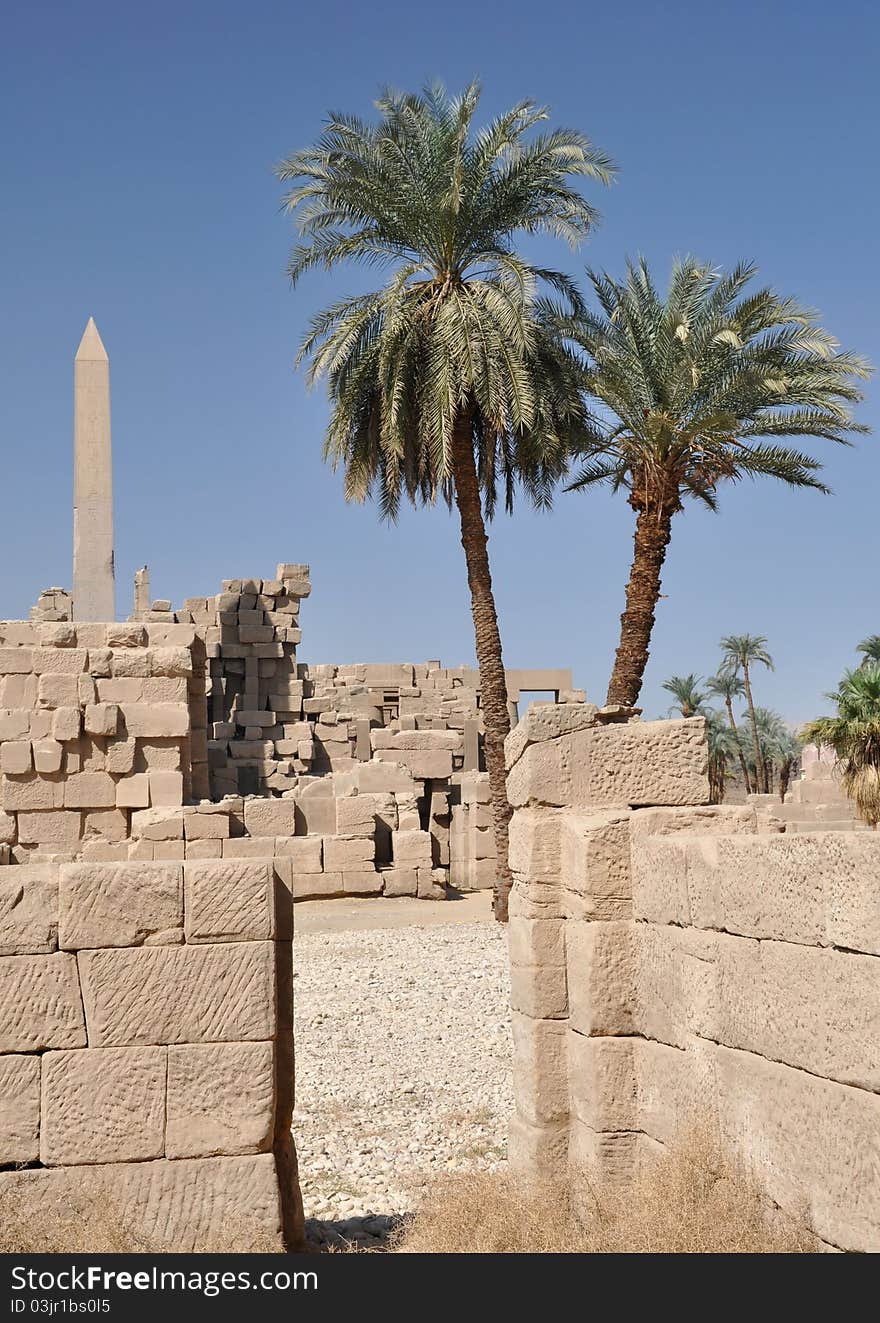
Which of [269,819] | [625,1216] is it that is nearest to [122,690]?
[269,819]

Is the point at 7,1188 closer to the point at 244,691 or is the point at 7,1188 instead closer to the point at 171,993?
the point at 171,993

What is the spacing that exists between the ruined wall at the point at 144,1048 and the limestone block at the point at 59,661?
1242 cm

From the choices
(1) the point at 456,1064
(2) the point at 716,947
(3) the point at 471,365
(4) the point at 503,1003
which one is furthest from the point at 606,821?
(3) the point at 471,365

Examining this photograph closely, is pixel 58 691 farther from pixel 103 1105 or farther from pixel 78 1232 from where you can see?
pixel 78 1232

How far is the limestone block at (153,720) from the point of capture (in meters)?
17.0

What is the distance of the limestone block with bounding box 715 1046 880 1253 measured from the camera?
13.3 ft

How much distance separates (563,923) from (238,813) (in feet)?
37.8

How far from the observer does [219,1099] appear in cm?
486

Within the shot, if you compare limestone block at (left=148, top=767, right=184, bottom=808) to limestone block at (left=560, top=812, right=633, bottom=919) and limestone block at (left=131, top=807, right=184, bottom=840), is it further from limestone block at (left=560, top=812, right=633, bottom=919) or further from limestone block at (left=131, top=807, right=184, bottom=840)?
limestone block at (left=560, top=812, right=633, bottom=919)

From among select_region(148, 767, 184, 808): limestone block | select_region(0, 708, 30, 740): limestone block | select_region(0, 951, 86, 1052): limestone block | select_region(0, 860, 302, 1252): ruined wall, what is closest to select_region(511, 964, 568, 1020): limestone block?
select_region(0, 860, 302, 1252): ruined wall

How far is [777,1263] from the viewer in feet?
14.1

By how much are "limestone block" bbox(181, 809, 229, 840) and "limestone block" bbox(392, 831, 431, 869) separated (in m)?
2.52

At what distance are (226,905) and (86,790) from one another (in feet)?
41.4

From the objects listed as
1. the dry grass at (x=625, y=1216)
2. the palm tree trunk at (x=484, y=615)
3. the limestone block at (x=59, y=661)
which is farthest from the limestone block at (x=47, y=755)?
the dry grass at (x=625, y=1216)
